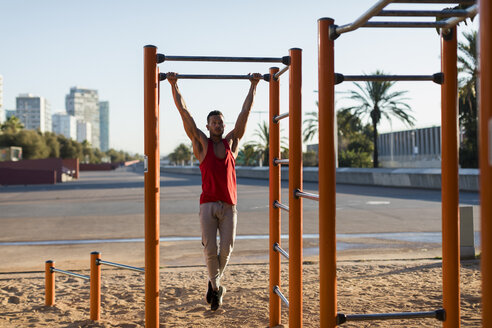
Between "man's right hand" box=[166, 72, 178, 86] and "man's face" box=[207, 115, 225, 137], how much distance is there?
1.55ft

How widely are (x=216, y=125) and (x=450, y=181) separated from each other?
7.45 feet

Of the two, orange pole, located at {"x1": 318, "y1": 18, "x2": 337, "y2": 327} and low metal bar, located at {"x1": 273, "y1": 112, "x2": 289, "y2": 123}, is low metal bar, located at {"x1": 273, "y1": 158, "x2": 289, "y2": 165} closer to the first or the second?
low metal bar, located at {"x1": 273, "y1": 112, "x2": 289, "y2": 123}

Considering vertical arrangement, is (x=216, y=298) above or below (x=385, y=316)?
below

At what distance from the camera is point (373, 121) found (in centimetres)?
3694

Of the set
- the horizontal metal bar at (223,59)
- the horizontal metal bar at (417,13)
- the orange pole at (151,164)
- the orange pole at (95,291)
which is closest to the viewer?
the horizontal metal bar at (417,13)

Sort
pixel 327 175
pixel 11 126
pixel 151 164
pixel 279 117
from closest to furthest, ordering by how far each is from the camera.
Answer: pixel 327 175, pixel 151 164, pixel 279 117, pixel 11 126

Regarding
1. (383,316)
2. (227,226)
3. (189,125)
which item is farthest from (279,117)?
(383,316)

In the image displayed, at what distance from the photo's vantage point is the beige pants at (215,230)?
15.3 ft

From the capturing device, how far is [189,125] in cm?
477

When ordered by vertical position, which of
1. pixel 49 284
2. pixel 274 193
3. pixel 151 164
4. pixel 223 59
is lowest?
pixel 49 284

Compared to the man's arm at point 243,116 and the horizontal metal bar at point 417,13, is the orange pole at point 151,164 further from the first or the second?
the horizontal metal bar at point 417,13

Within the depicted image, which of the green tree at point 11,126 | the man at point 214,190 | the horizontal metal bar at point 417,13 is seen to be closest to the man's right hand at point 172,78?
the man at point 214,190

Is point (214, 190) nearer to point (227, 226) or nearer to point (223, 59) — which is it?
point (227, 226)

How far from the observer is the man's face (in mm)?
4785
